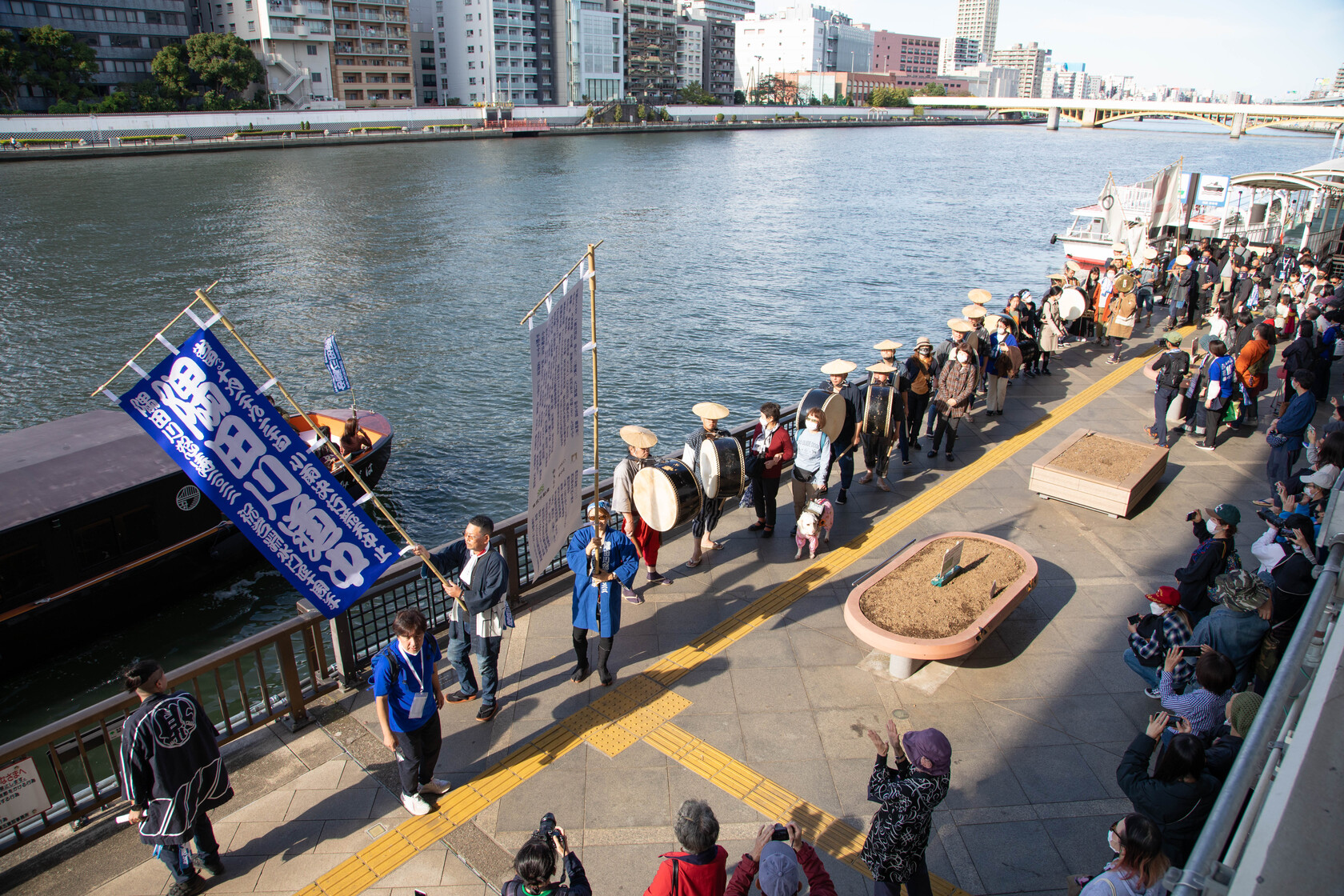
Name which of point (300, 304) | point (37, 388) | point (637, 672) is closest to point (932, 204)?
point (300, 304)

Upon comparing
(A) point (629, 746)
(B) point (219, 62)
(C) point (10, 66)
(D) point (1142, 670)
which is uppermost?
(B) point (219, 62)

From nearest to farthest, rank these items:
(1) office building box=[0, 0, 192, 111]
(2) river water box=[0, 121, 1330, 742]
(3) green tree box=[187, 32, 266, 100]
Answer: (2) river water box=[0, 121, 1330, 742] < (1) office building box=[0, 0, 192, 111] < (3) green tree box=[187, 32, 266, 100]

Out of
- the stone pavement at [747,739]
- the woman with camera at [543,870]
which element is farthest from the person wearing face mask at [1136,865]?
the woman with camera at [543,870]

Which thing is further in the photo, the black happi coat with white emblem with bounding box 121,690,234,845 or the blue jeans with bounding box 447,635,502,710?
the blue jeans with bounding box 447,635,502,710

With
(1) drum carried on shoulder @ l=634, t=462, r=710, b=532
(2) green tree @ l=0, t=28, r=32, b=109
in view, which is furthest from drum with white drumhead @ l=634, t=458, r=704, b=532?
(2) green tree @ l=0, t=28, r=32, b=109

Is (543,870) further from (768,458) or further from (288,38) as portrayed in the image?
(288,38)

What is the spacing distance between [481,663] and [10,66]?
97788 mm

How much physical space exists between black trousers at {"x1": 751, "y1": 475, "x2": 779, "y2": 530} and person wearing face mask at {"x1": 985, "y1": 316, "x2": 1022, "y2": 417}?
5.78 m

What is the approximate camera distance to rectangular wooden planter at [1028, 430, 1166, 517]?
10281 mm

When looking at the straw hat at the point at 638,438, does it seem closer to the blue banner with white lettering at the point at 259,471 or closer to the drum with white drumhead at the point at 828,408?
the drum with white drumhead at the point at 828,408

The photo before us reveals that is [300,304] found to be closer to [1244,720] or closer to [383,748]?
[383,748]

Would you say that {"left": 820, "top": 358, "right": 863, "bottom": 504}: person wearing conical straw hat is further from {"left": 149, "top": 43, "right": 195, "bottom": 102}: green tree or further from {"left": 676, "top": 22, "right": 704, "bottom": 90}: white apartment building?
{"left": 676, "top": 22, "right": 704, "bottom": 90}: white apartment building

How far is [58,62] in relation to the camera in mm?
80500

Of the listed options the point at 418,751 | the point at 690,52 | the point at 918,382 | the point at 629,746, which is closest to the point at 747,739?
the point at 629,746
